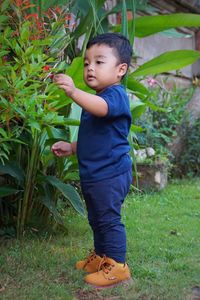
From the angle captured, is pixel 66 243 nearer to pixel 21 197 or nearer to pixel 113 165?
pixel 21 197

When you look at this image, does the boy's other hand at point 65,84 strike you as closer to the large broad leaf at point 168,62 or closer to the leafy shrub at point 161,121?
the large broad leaf at point 168,62

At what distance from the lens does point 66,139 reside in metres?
3.28

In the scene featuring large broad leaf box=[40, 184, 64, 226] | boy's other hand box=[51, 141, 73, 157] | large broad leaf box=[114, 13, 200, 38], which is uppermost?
large broad leaf box=[114, 13, 200, 38]

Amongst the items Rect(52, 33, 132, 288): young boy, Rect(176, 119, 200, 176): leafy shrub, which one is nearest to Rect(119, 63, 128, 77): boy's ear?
Rect(52, 33, 132, 288): young boy

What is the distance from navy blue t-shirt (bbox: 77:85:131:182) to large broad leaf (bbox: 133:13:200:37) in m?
0.86

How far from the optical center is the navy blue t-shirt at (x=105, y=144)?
2518 mm

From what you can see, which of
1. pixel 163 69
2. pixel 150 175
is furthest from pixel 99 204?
pixel 150 175

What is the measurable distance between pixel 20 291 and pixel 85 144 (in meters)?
0.76

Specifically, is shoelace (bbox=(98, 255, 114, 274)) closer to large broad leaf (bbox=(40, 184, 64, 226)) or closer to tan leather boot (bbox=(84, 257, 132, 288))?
tan leather boot (bbox=(84, 257, 132, 288))

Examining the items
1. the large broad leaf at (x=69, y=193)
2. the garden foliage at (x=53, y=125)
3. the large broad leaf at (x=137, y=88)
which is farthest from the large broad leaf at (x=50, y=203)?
the large broad leaf at (x=137, y=88)

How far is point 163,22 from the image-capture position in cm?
327

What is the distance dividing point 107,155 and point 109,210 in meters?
0.27

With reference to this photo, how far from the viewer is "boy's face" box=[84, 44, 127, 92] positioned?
8.24ft

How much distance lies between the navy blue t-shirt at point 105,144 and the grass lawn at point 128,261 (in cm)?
55
